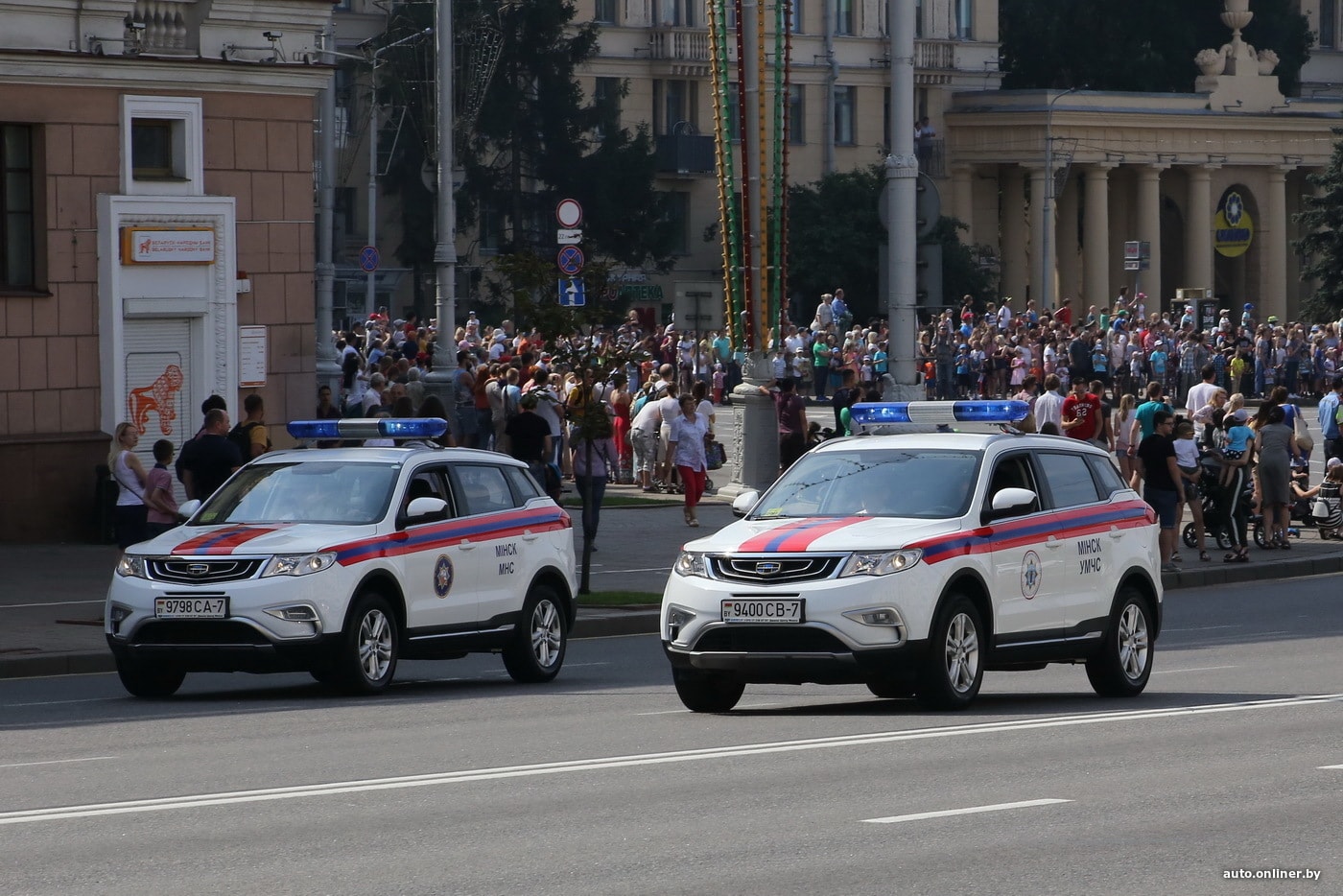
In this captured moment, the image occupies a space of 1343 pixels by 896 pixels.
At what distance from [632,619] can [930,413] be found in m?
6.21

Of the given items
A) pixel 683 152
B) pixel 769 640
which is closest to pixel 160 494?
pixel 769 640

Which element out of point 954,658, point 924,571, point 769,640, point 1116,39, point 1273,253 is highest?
point 1116,39

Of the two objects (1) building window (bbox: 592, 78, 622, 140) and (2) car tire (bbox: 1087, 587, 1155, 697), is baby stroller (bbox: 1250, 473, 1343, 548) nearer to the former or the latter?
(2) car tire (bbox: 1087, 587, 1155, 697)

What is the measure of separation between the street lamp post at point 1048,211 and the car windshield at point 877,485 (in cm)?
5845

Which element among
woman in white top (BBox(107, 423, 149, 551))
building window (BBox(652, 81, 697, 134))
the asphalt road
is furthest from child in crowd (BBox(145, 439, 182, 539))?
building window (BBox(652, 81, 697, 134))

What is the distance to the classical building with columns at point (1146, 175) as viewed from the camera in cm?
8219

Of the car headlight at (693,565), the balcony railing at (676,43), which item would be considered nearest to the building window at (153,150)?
the car headlight at (693,565)

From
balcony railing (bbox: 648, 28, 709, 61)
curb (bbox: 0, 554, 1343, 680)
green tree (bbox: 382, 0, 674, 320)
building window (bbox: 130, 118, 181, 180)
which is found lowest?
curb (bbox: 0, 554, 1343, 680)

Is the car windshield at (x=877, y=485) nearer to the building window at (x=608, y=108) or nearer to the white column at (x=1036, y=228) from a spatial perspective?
the building window at (x=608, y=108)

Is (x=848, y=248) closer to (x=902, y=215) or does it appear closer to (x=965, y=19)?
(x=965, y=19)

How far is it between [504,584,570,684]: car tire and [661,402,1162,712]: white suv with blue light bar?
7.73ft

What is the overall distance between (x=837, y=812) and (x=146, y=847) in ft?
9.20

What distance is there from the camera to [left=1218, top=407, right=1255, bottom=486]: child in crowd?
27984 millimetres

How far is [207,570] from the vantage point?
15297 millimetres
